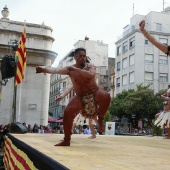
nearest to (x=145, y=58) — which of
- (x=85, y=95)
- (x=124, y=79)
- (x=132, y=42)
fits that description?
(x=132, y=42)

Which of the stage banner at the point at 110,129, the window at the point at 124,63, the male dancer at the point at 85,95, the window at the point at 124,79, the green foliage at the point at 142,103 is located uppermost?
the window at the point at 124,63

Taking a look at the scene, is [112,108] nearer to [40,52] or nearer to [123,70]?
[123,70]

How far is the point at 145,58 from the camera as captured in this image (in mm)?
47688

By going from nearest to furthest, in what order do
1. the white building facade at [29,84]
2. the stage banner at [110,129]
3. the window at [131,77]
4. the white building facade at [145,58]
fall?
the stage banner at [110,129]
the white building facade at [29,84]
the white building facade at [145,58]
the window at [131,77]

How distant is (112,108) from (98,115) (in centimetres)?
4032

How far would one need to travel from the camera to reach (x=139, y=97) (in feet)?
132

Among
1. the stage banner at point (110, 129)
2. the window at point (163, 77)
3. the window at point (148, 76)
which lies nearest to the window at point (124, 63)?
the window at point (148, 76)

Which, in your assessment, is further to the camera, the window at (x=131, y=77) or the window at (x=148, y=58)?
the window at (x=148, y=58)

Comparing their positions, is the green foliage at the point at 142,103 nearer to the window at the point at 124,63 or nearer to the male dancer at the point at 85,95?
the window at the point at 124,63

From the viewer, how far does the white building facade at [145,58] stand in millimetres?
47094

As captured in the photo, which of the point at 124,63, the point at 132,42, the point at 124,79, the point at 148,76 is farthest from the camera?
the point at 124,63

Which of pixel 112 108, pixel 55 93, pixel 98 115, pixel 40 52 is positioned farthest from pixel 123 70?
pixel 98 115

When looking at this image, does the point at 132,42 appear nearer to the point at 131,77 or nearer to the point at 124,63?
the point at 124,63

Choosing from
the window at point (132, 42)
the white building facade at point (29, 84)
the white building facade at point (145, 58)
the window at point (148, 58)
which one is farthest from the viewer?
the window at point (132, 42)
